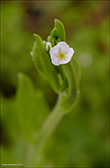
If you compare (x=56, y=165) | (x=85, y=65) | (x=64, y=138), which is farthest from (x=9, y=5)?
(x=56, y=165)

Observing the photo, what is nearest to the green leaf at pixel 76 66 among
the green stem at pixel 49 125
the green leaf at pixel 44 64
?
the green leaf at pixel 44 64

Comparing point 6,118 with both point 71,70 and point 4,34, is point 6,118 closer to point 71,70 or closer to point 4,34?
point 4,34

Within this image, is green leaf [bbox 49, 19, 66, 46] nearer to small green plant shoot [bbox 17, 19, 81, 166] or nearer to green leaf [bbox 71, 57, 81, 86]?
small green plant shoot [bbox 17, 19, 81, 166]

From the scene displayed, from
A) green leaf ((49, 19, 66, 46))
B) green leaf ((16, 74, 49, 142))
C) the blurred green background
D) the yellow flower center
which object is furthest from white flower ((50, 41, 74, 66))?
the blurred green background

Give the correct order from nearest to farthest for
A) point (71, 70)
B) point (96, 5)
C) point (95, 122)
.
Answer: point (71, 70) → point (95, 122) → point (96, 5)

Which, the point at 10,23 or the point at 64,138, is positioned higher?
the point at 10,23

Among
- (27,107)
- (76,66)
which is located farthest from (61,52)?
(27,107)

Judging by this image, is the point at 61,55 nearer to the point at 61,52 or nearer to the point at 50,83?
the point at 61,52

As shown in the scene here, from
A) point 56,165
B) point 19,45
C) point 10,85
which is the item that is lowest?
point 56,165
